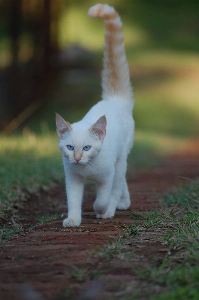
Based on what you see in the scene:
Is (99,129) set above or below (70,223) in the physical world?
above

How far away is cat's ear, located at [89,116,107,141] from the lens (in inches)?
191

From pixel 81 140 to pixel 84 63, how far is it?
44.8 feet

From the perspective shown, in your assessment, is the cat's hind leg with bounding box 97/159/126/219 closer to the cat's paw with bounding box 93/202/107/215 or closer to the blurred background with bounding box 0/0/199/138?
the cat's paw with bounding box 93/202/107/215

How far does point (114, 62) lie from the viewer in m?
6.21

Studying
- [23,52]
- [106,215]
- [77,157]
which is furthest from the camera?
[23,52]

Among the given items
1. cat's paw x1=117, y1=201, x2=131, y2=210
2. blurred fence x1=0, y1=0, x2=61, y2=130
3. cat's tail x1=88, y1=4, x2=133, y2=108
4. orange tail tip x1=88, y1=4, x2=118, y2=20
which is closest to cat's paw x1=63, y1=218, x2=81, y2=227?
cat's paw x1=117, y1=201, x2=131, y2=210

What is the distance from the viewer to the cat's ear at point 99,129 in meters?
4.84

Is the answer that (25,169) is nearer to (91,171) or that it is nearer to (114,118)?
(114,118)

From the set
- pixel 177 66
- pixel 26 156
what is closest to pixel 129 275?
pixel 26 156

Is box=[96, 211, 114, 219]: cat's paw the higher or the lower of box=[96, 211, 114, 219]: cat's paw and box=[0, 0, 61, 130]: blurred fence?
the lower

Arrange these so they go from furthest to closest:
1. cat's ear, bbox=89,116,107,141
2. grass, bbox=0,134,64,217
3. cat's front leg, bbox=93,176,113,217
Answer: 1. grass, bbox=0,134,64,217
2. cat's front leg, bbox=93,176,113,217
3. cat's ear, bbox=89,116,107,141

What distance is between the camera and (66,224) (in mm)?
4926

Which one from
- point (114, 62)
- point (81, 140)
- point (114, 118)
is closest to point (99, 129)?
point (81, 140)

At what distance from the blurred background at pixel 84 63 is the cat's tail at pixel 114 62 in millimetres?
5502
